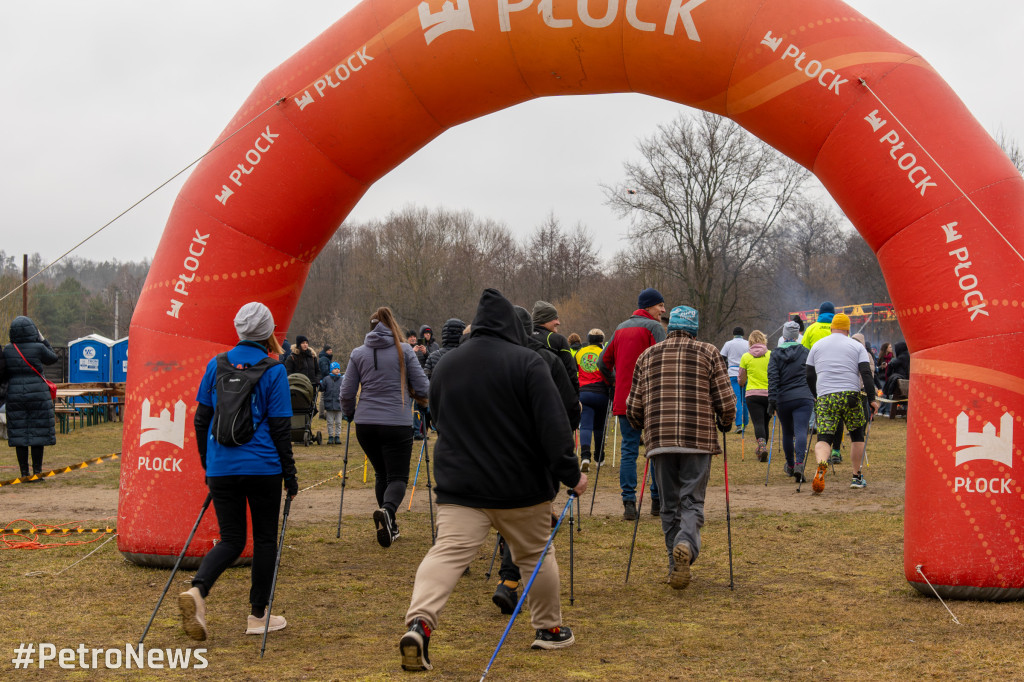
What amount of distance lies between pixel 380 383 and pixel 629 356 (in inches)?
95.7

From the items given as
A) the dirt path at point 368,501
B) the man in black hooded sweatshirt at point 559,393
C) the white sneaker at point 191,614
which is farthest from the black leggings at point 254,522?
the dirt path at point 368,501

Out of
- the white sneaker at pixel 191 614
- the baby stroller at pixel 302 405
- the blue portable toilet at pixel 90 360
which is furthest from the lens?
the blue portable toilet at pixel 90 360

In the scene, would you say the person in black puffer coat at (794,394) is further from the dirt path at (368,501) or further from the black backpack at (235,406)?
the black backpack at (235,406)

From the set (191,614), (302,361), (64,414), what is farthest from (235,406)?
(64,414)

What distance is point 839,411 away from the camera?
1061 cm

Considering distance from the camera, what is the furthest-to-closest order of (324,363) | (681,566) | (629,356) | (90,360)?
1. (90,360)
2. (324,363)
3. (629,356)
4. (681,566)

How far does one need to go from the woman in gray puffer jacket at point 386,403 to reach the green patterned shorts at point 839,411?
469cm

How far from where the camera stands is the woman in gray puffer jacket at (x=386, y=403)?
8.27 meters

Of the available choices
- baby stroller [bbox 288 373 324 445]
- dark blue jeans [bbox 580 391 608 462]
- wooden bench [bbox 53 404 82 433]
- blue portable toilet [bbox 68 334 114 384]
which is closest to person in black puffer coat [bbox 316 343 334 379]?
baby stroller [bbox 288 373 324 445]

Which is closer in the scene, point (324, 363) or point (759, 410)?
point (759, 410)

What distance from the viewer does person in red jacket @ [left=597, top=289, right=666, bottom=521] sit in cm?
923

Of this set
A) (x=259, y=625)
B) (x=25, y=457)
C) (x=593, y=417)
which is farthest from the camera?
(x=25, y=457)

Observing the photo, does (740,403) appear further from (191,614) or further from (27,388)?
(191,614)

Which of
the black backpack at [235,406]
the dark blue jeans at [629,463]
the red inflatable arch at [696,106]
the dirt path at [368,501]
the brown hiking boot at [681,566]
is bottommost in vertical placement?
the dirt path at [368,501]
